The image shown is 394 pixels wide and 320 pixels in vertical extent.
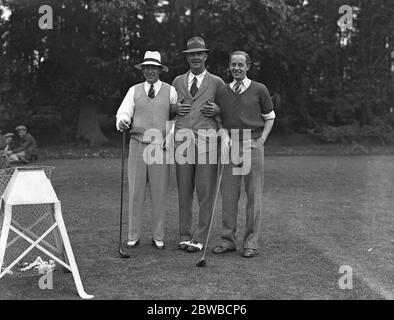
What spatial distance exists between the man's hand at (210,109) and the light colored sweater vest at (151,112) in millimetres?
408

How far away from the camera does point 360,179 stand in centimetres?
1125

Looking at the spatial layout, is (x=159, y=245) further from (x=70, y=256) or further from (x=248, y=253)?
(x=70, y=256)

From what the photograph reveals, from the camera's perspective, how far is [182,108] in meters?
5.20

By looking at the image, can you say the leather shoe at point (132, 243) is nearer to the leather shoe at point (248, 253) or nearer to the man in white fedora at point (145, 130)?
the man in white fedora at point (145, 130)

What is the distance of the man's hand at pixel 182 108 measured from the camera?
5.21 meters

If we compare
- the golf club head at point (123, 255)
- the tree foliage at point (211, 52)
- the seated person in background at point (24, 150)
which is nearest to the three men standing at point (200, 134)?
the golf club head at point (123, 255)

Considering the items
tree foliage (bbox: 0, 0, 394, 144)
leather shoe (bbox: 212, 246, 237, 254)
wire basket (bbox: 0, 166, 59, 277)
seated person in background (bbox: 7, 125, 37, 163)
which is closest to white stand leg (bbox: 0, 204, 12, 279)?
wire basket (bbox: 0, 166, 59, 277)

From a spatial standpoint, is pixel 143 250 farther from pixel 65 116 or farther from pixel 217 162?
pixel 65 116

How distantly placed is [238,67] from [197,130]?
0.71 meters

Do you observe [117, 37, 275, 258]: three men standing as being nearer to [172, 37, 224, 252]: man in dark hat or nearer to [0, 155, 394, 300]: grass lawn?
[172, 37, 224, 252]: man in dark hat

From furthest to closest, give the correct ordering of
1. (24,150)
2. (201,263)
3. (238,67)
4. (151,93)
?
(24,150), (151,93), (238,67), (201,263)

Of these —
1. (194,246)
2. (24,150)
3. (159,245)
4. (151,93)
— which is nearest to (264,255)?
(194,246)

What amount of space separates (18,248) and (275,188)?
5659 mm
